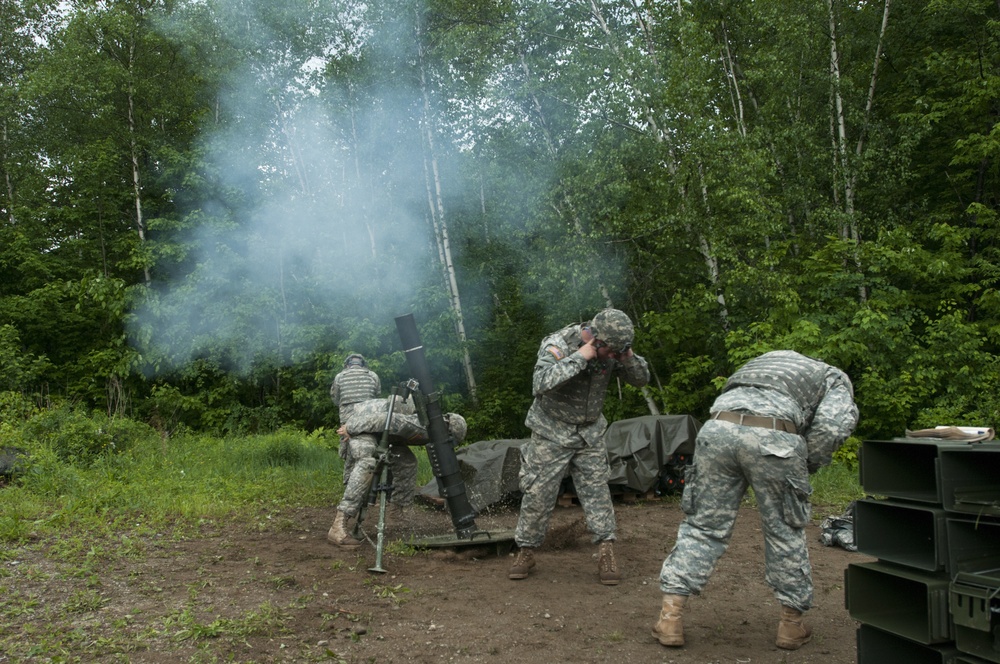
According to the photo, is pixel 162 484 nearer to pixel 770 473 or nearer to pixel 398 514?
pixel 398 514

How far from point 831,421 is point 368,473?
3844 millimetres

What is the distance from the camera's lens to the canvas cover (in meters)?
7.73

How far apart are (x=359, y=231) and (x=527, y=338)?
4.38m

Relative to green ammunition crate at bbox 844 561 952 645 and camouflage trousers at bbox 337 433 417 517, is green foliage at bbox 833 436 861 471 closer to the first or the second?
camouflage trousers at bbox 337 433 417 517

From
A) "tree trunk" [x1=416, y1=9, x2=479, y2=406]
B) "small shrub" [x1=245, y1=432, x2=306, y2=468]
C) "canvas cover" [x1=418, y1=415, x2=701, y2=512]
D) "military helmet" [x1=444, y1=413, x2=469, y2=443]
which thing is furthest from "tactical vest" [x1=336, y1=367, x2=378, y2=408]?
"tree trunk" [x1=416, y1=9, x2=479, y2=406]

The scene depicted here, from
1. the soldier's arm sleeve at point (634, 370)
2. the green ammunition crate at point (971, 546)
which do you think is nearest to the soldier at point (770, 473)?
the green ammunition crate at point (971, 546)

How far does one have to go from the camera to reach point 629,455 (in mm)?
7918

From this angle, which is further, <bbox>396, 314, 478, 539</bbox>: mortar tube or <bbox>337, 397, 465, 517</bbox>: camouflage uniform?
<bbox>337, 397, 465, 517</bbox>: camouflage uniform

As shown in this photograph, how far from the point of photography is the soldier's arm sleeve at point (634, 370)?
199 inches

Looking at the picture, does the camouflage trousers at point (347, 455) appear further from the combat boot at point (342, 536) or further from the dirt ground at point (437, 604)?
the dirt ground at point (437, 604)

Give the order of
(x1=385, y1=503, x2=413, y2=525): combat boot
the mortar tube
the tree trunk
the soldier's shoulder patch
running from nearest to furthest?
1. the soldier's shoulder patch
2. the mortar tube
3. (x1=385, y1=503, x2=413, y2=525): combat boot
4. the tree trunk

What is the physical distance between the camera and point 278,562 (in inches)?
224

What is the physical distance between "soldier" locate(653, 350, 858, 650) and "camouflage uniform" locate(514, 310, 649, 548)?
47.4 inches

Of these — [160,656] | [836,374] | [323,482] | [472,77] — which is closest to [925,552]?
[836,374]
